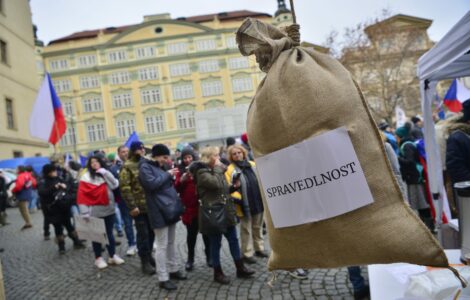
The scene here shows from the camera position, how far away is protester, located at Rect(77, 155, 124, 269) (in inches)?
210

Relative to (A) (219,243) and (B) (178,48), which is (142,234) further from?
(B) (178,48)

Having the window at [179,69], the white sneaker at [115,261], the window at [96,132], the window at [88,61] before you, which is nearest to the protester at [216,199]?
the white sneaker at [115,261]

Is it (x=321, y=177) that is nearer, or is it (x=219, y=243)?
(x=321, y=177)

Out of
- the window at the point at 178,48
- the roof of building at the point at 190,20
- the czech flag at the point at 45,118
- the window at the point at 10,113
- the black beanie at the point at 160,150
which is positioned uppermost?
the roof of building at the point at 190,20

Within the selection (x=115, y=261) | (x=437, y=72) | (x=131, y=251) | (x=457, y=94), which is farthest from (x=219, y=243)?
(x=457, y=94)

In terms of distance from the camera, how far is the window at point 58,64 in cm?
4631

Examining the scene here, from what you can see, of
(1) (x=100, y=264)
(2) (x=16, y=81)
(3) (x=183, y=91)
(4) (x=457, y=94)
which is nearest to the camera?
(1) (x=100, y=264)

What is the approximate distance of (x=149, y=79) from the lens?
45.6m

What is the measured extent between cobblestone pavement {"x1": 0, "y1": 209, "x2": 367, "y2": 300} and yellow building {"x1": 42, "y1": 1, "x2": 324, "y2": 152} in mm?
39173

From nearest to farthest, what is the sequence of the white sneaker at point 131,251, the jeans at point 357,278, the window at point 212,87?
the jeans at point 357,278 → the white sneaker at point 131,251 → the window at point 212,87

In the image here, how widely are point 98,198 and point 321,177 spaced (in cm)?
492

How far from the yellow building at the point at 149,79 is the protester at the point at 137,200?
40252 mm

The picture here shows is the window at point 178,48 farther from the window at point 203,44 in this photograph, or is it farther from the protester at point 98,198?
the protester at point 98,198

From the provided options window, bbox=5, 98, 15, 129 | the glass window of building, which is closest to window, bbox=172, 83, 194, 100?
the glass window of building
